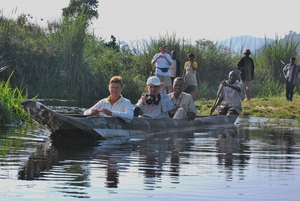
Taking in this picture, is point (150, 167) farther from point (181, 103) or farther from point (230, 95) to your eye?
point (230, 95)

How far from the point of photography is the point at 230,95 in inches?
744

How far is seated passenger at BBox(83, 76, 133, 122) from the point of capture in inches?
545

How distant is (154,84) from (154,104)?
2.23ft

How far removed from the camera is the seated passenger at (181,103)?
16.4 metres

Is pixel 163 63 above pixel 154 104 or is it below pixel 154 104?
above

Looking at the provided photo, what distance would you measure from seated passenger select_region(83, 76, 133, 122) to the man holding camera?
3.78 ft

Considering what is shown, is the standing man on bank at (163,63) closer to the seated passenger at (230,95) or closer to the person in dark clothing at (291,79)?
the seated passenger at (230,95)

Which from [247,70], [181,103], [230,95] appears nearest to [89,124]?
[181,103]

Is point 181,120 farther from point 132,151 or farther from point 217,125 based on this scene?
point 132,151

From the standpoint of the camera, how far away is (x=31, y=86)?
28.3 m

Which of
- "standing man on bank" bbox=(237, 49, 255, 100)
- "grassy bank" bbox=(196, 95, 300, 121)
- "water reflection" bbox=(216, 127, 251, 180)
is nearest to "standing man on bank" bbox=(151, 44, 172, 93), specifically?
"grassy bank" bbox=(196, 95, 300, 121)

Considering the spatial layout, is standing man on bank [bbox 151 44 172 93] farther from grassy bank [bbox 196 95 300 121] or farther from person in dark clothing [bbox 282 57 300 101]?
person in dark clothing [bbox 282 57 300 101]

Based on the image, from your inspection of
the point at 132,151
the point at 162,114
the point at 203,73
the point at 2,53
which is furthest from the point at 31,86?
the point at 132,151

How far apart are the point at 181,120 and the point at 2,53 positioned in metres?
12.8
